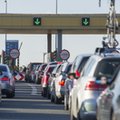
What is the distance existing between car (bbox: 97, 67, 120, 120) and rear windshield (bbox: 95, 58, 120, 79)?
1.88 meters

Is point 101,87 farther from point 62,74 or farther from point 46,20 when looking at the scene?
point 46,20

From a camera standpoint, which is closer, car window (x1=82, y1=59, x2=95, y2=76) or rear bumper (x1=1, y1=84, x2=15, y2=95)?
car window (x1=82, y1=59, x2=95, y2=76)

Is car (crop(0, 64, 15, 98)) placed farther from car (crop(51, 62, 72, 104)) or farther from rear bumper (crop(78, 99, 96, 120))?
rear bumper (crop(78, 99, 96, 120))

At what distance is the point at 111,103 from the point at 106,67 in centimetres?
384

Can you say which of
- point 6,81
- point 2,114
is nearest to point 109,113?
point 2,114

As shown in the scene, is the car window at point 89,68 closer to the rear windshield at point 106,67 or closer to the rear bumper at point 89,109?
the rear windshield at point 106,67

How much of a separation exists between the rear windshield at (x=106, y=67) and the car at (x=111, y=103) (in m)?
1.88

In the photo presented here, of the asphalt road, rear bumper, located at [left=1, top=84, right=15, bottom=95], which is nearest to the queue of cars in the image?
the asphalt road

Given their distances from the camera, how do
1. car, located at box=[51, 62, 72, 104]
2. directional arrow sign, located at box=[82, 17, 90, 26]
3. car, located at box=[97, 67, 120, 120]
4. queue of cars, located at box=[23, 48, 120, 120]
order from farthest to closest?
directional arrow sign, located at box=[82, 17, 90, 26], car, located at box=[51, 62, 72, 104], queue of cars, located at box=[23, 48, 120, 120], car, located at box=[97, 67, 120, 120]

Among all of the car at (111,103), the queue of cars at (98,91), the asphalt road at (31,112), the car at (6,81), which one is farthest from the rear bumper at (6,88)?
the car at (111,103)

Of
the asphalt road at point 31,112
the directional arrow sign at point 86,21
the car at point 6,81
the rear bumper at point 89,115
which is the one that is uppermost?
the directional arrow sign at point 86,21

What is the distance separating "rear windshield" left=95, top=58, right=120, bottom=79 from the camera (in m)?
18.1

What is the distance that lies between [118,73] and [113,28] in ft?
140

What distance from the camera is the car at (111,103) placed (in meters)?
13.8
